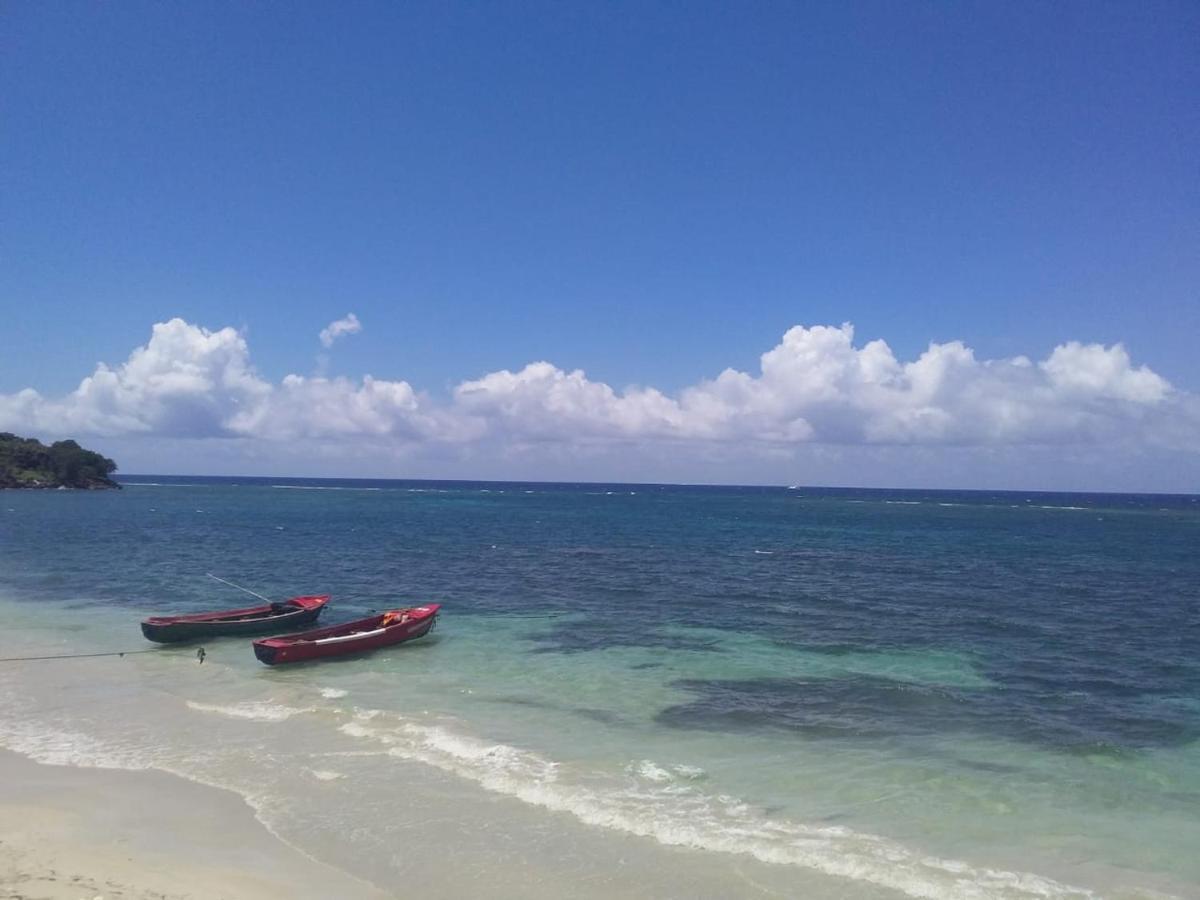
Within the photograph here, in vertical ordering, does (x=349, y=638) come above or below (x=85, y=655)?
above

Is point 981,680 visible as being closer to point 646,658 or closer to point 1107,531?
point 646,658

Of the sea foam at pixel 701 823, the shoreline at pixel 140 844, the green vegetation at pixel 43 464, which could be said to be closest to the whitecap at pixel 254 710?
the sea foam at pixel 701 823

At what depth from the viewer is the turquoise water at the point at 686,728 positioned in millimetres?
12227

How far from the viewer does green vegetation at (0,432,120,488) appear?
5768 inches

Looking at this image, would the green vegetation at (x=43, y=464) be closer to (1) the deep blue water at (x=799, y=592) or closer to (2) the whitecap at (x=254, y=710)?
(1) the deep blue water at (x=799, y=592)

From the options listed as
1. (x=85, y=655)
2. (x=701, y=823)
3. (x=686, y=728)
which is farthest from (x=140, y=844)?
(x=85, y=655)

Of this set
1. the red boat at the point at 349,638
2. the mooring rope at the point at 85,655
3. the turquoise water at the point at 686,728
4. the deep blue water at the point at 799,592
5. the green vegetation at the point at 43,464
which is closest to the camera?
the turquoise water at the point at 686,728

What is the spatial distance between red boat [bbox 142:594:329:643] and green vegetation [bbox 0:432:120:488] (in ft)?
480

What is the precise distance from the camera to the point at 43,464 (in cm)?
15025

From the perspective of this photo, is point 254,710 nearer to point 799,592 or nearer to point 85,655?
point 85,655

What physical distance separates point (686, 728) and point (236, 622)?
18.0 metres

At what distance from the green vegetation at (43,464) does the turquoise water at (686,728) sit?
12778 centimetres

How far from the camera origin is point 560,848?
12242 mm

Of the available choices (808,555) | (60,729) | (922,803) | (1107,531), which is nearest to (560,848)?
(922,803)
